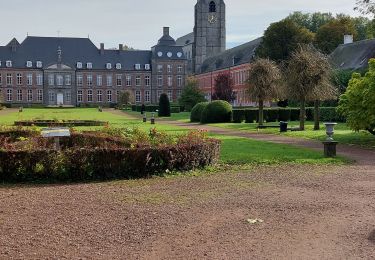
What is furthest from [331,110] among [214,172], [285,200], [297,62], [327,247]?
[327,247]

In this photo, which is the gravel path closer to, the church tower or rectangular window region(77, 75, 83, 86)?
rectangular window region(77, 75, 83, 86)

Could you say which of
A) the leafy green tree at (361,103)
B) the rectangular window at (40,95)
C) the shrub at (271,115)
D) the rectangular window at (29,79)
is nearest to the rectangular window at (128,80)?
the rectangular window at (40,95)

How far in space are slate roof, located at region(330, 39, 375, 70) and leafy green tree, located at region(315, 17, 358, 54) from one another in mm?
5775

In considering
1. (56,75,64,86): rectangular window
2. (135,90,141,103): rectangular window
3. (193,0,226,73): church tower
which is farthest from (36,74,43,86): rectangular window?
(193,0,226,73): church tower

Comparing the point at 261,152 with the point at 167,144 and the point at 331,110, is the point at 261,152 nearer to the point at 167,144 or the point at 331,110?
the point at 167,144

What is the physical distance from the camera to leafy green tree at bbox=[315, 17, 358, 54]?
55562 mm

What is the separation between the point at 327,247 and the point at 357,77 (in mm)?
15732

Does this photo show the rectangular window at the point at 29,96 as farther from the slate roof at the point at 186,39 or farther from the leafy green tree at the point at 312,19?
the leafy green tree at the point at 312,19

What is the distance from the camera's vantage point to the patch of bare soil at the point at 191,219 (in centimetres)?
548

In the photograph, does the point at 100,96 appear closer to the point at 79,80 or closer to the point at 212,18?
the point at 79,80

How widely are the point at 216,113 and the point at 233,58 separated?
44457mm

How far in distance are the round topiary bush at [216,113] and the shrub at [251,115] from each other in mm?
1102

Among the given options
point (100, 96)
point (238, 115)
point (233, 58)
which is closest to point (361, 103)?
point (238, 115)

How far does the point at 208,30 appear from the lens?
9256 cm
